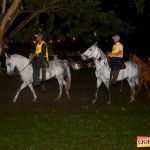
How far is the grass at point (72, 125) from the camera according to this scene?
43.1 feet

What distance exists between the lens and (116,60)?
68.3ft

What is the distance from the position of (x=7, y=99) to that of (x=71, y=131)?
7.64 metres


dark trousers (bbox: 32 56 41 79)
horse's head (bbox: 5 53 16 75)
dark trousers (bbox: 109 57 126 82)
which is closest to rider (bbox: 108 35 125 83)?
dark trousers (bbox: 109 57 126 82)

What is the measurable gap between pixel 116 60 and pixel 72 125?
5729 millimetres

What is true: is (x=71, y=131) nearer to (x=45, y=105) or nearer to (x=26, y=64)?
(x=45, y=105)

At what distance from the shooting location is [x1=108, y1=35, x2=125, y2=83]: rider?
814 inches

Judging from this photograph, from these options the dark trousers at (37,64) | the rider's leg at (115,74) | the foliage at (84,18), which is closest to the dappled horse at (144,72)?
the rider's leg at (115,74)

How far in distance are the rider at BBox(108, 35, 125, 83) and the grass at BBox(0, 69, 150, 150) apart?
1.18m

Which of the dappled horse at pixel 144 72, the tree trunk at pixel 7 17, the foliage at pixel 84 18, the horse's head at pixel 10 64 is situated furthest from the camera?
the foliage at pixel 84 18

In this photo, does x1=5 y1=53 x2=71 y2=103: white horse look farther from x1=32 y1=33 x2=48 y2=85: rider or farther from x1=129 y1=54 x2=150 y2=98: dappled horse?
x1=129 y1=54 x2=150 y2=98: dappled horse

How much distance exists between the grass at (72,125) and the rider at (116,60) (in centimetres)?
118

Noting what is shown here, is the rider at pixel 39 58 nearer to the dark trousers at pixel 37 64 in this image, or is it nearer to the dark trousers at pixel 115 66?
the dark trousers at pixel 37 64

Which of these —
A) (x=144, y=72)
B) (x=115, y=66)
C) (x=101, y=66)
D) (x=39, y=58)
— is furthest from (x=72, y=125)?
(x=144, y=72)

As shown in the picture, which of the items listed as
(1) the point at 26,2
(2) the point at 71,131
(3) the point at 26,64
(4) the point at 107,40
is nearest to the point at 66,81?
(3) the point at 26,64
